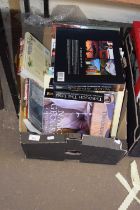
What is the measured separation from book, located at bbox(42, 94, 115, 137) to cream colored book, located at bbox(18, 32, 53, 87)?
96 millimetres

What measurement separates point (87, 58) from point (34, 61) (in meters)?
0.19

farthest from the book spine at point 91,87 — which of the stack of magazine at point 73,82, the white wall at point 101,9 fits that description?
the white wall at point 101,9

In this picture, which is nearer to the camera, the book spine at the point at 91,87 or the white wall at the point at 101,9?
the book spine at the point at 91,87

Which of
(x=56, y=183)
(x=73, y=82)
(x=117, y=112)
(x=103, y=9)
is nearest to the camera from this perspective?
(x=73, y=82)

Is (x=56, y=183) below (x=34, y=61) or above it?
below

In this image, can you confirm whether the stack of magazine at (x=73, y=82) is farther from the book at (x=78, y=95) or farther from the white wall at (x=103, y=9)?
the white wall at (x=103, y=9)

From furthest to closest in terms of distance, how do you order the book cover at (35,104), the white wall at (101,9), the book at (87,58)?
the white wall at (101,9) → the book cover at (35,104) → the book at (87,58)

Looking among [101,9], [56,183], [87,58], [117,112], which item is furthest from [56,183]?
[101,9]

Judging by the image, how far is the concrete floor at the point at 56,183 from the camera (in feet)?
3.84

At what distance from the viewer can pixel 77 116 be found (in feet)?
3.71

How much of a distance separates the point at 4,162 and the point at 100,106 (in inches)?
17.8

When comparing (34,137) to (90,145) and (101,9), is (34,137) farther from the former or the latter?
(101,9)

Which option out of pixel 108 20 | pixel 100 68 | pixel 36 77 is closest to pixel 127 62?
pixel 100 68

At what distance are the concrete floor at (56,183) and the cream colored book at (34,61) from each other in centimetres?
32
